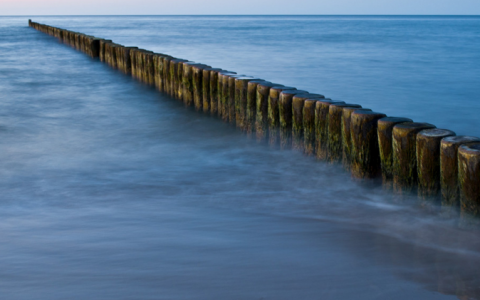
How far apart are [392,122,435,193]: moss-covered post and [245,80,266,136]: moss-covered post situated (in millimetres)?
2012

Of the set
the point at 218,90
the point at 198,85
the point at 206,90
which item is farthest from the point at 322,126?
the point at 198,85

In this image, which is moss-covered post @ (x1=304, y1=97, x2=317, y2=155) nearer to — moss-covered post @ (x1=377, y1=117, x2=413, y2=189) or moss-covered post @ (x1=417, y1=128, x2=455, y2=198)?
moss-covered post @ (x1=377, y1=117, x2=413, y2=189)

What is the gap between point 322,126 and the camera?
4152mm

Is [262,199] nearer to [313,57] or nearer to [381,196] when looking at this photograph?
[381,196]

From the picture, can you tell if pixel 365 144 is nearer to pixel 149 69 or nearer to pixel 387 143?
pixel 387 143

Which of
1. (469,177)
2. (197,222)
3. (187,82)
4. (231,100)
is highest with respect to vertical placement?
(187,82)

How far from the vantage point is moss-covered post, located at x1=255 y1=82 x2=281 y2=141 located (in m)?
4.92

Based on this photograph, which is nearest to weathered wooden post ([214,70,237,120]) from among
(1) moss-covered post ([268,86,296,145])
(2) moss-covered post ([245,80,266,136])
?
(2) moss-covered post ([245,80,266,136])

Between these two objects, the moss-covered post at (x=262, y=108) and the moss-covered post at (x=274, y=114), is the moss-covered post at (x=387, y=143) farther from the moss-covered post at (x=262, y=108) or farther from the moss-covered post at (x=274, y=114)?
the moss-covered post at (x=262, y=108)

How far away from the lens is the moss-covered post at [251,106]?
16.8ft

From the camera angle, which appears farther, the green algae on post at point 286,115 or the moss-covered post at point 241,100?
the moss-covered post at point 241,100

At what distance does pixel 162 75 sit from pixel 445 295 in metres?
6.50

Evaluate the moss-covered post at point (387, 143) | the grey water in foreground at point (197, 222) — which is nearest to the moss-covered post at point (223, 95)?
the grey water in foreground at point (197, 222)

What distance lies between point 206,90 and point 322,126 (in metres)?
2.58
